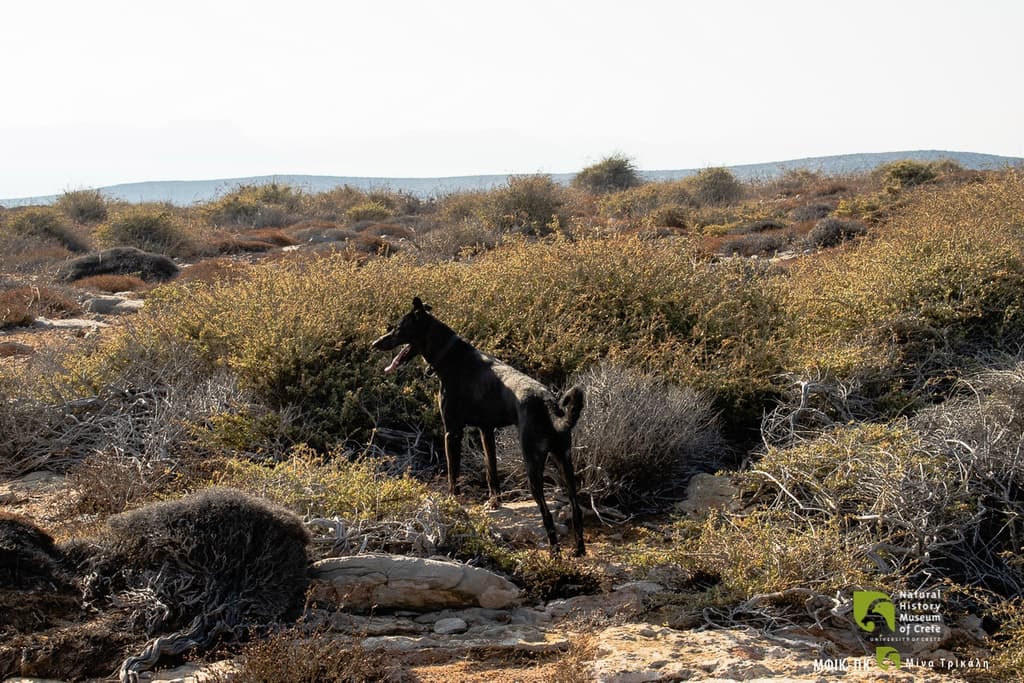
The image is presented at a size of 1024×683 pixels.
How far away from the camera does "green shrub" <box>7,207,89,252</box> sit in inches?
927

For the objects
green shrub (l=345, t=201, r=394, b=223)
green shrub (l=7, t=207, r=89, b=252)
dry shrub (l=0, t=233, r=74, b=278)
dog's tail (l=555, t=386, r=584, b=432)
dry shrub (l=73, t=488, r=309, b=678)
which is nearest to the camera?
dry shrub (l=73, t=488, r=309, b=678)

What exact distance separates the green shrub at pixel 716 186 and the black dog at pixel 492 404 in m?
26.3

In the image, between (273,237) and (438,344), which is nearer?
(438,344)

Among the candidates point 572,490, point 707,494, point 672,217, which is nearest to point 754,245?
point 672,217

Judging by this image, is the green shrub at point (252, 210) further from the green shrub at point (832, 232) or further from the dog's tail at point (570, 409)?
the dog's tail at point (570, 409)

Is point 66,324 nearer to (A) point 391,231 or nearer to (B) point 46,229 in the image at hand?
(A) point 391,231

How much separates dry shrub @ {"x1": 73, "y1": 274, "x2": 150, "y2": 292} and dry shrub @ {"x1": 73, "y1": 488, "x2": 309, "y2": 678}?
13.6 metres

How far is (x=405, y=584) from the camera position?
4.93m

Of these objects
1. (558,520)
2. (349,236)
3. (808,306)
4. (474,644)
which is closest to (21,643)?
→ (474,644)

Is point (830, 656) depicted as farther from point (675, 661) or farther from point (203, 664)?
point (203, 664)

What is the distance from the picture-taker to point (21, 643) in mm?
4156

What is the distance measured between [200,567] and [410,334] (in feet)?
7.29

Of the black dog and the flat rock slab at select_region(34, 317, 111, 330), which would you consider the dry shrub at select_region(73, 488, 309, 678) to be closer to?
the black dog

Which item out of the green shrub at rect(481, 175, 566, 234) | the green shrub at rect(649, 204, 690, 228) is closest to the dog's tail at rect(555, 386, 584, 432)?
the green shrub at rect(481, 175, 566, 234)
